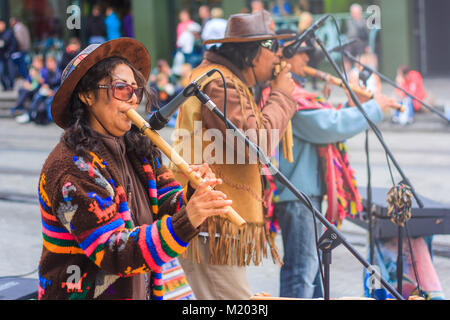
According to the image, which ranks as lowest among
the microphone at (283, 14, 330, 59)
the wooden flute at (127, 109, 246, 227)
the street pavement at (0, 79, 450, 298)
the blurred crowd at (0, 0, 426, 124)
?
the street pavement at (0, 79, 450, 298)

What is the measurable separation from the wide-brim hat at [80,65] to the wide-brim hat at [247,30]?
1077 millimetres

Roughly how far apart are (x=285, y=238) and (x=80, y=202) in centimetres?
203

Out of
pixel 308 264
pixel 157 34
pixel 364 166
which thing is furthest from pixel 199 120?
pixel 157 34

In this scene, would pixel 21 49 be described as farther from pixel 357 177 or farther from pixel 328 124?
pixel 328 124

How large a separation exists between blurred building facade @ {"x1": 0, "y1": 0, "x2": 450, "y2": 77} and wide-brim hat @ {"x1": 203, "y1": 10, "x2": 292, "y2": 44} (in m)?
12.4

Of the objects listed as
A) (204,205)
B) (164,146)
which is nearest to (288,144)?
(164,146)

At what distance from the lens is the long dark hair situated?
95.1 inches

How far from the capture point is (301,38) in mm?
3902

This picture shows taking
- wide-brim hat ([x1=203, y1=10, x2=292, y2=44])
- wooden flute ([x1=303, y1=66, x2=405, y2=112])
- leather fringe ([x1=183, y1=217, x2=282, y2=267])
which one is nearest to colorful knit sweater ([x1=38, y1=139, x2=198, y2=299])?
leather fringe ([x1=183, y1=217, x2=282, y2=267])

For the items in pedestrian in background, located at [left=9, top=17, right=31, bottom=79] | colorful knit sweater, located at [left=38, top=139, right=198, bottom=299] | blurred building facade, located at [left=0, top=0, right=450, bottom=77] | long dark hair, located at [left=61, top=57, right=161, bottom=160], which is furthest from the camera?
pedestrian in background, located at [left=9, top=17, right=31, bottom=79]

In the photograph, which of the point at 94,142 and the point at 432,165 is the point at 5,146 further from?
the point at 94,142

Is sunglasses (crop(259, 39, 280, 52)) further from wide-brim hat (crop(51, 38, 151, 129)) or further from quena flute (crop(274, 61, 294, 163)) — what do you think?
wide-brim hat (crop(51, 38, 151, 129))

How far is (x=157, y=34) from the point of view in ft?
61.9

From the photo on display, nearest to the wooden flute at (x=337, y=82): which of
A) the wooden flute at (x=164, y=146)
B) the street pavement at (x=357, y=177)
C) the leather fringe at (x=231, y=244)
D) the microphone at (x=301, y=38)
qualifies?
the microphone at (x=301, y=38)
